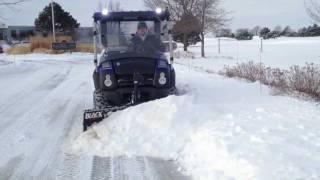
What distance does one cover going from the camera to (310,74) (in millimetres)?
12594

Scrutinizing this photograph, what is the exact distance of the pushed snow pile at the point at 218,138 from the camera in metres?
6.26

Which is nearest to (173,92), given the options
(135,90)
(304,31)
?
(135,90)

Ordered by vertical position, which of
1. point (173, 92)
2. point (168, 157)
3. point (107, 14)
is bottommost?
point (168, 157)

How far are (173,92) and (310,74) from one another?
14.1 ft

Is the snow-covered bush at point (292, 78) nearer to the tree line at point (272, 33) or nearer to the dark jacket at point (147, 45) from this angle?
the dark jacket at point (147, 45)

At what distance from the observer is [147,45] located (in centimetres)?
1034

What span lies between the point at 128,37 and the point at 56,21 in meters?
55.0

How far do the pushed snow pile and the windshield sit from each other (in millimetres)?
1632

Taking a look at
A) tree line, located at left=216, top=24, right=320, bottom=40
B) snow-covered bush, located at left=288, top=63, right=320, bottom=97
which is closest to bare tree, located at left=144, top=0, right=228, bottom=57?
tree line, located at left=216, top=24, right=320, bottom=40

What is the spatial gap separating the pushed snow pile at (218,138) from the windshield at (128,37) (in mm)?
1632

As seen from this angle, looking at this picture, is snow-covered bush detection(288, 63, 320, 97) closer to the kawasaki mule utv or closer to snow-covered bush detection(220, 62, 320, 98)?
snow-covered bush detection(220, 62, 320, 98)

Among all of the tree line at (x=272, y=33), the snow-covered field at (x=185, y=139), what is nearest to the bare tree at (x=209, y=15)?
the tree line at (x=272, y=33)

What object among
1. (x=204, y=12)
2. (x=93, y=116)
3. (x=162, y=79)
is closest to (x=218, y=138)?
(x=93, y=116)

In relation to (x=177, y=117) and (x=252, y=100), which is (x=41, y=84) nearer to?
(x=252, y=100)
